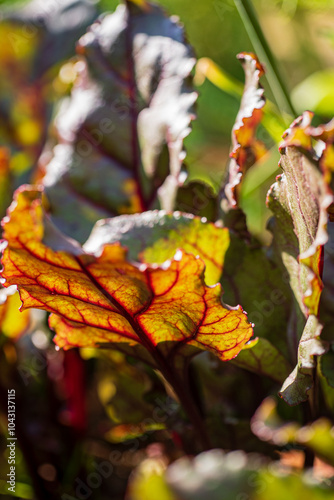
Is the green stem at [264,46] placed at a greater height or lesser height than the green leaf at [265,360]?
greater

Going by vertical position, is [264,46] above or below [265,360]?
above

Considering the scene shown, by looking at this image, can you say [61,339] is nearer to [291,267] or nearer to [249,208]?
[291,267]

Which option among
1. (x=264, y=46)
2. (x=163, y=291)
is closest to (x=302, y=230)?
(x=163, y=291)

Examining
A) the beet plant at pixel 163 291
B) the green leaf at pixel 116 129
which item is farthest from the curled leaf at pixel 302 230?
the green leaf at pixel 116 129

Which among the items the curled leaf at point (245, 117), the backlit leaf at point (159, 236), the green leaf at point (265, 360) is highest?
the curled leaf at point (245, 117)

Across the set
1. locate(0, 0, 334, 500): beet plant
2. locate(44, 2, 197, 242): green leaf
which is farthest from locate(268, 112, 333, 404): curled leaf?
locate(44, 2, 197, 242): green leaf

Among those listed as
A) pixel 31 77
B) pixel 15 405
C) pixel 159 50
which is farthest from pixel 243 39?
pixel 15 405

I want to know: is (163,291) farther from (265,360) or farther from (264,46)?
(264,46)

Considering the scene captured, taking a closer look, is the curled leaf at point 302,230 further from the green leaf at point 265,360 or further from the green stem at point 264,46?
the green stem at point 264,46

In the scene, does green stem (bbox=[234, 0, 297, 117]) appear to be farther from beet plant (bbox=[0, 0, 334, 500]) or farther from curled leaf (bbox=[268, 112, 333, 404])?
curled leaf (bbox=[268, 112, 333, 404])
